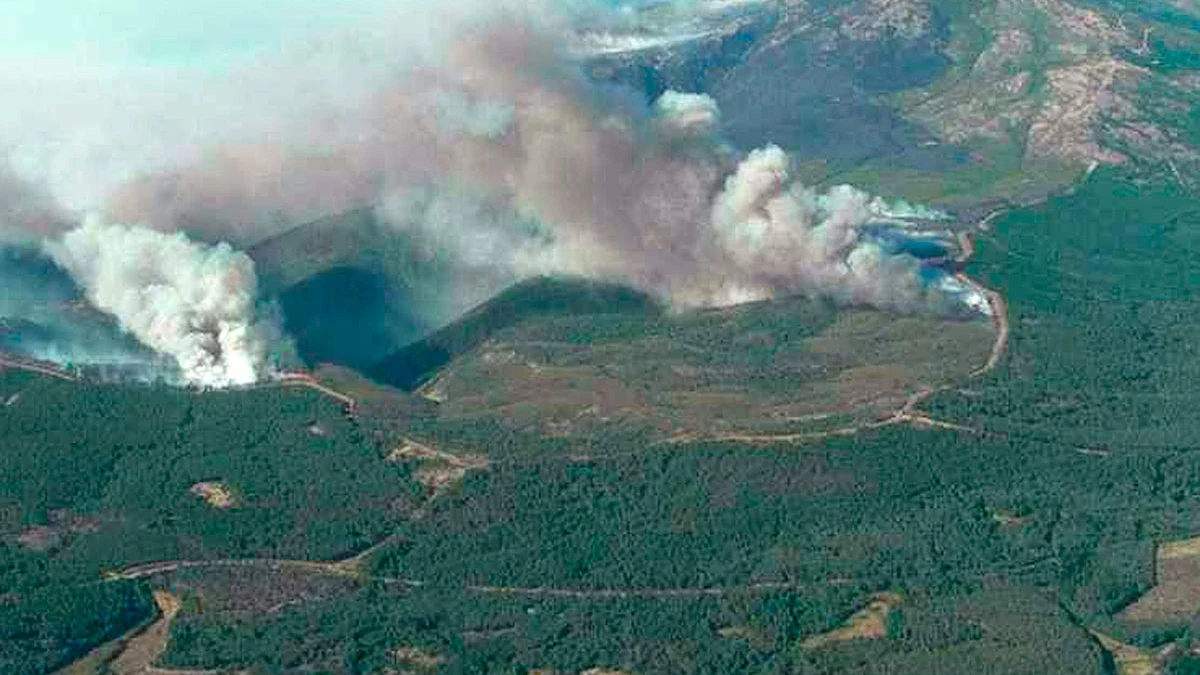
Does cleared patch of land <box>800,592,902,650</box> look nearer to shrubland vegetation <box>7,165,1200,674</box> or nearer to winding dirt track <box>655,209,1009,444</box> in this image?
shrubland vegetation <box>7,165,1200,674</box>

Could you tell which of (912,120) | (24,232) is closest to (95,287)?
(24,232)

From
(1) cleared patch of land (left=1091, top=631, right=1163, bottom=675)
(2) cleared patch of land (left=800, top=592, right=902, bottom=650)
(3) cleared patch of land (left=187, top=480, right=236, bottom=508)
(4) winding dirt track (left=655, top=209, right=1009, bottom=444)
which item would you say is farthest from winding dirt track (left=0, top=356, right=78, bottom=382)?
(1) cleared patch of land (left=1091, top=631, right=1163, bottom=675)

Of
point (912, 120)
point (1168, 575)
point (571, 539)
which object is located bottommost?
point (1168, 575)

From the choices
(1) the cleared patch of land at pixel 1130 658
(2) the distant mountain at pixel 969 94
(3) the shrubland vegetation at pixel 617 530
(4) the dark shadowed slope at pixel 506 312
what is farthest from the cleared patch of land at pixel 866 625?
→ (2) the distant mountain at pixel 969 94

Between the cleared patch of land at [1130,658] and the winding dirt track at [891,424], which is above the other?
the winding dirt track at [891,424]

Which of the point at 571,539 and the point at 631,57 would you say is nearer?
the point at 571,539

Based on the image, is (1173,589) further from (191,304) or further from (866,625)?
(191,304)

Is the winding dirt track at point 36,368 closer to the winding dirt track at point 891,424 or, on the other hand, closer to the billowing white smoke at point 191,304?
the billowing white smoke at point 191,304

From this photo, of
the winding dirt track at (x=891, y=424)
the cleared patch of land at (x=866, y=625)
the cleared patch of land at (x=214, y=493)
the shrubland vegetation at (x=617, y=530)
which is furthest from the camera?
the winding dirt track at (x=891, y=424)

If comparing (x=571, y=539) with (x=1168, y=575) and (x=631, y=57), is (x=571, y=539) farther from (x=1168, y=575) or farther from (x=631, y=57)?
(x=631, y=57)
